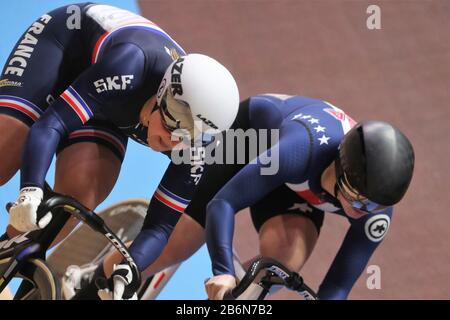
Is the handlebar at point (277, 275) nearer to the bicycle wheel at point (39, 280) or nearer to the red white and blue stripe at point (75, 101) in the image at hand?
the bicycle wheel at point (39, 280)

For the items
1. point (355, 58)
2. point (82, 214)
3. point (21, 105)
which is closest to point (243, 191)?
point (82, 214)

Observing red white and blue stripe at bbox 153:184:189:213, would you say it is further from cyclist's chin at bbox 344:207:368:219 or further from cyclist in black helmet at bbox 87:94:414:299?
cyclist's chin at bbox 344:207:368:219

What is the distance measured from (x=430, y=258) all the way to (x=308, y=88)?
1.18 m

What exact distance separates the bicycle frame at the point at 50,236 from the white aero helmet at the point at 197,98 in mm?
361

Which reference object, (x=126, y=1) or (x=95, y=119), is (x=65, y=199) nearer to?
(x=95, y=119)

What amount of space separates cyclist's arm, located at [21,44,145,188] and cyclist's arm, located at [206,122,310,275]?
1.54ft

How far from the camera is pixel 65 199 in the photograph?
2518 millimetres

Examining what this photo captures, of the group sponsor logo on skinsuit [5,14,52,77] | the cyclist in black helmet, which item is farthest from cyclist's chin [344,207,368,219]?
sponsor logo on skinsuit [5,14,52,77]

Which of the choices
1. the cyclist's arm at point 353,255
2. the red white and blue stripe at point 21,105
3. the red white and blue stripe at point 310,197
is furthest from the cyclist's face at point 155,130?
the cyclist's arm at point 353,255

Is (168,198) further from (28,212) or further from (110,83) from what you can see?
(28,212)
